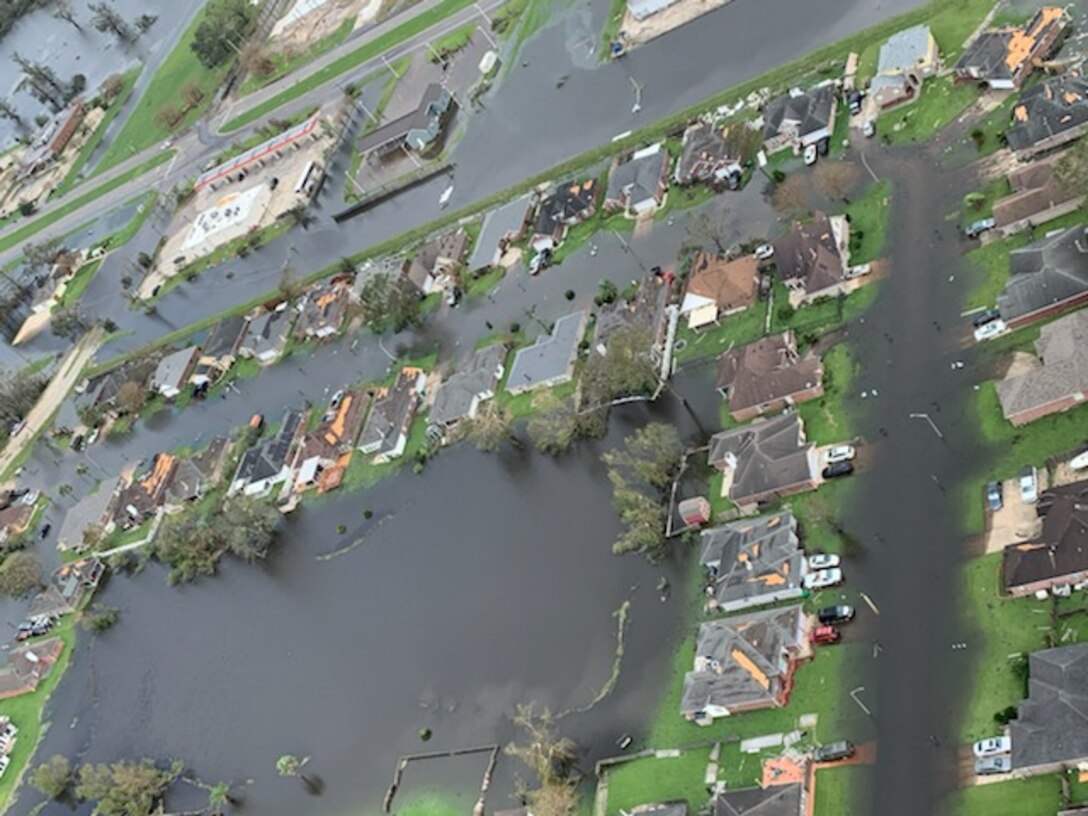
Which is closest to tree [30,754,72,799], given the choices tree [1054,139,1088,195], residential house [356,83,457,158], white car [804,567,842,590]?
white car [804,567,842,590]

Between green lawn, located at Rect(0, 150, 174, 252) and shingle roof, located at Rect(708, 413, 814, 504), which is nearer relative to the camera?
shingle roof, located at Rect(708, 413, 814, 504)

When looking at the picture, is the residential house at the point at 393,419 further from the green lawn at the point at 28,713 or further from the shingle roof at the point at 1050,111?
the shingle roof at the point at 1050,111

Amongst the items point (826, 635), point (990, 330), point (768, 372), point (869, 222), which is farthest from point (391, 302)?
point (826, 635)

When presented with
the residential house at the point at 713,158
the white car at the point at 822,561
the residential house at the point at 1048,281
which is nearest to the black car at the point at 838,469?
the white car at the point at 822,561

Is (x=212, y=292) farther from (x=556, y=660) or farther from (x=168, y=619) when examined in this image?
(x=556, y=660)

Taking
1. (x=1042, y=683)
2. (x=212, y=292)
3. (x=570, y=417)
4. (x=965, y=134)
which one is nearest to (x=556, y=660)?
(x=570, y=417)

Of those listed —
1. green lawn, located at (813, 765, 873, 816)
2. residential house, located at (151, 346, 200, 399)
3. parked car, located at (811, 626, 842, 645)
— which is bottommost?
green lawn, located at (813, 765, 873, 816)

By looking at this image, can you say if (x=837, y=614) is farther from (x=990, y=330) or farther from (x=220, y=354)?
(x=220, y=354)

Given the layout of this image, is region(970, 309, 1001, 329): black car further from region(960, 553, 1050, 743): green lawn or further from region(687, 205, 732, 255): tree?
region(687, 205, 732, 255): tree
